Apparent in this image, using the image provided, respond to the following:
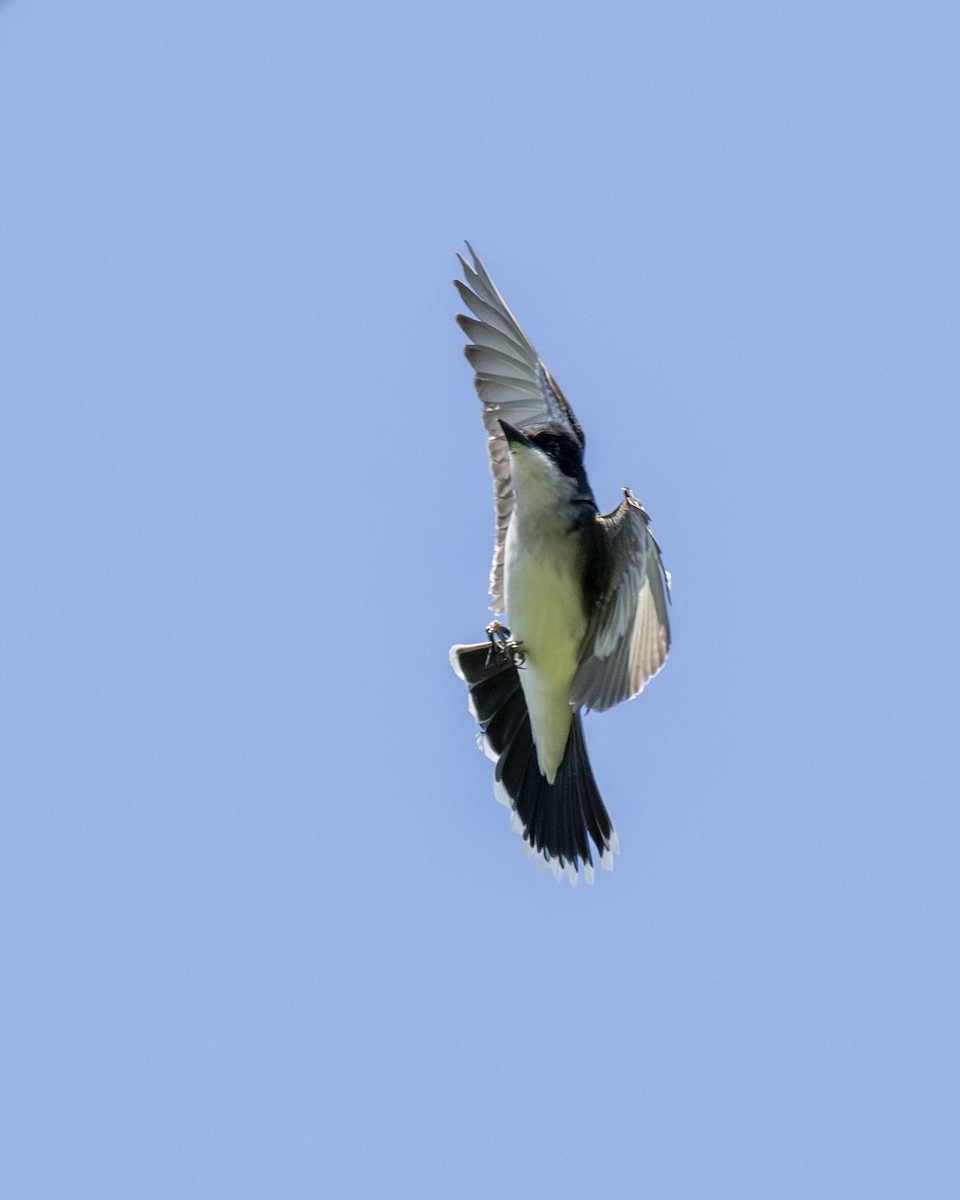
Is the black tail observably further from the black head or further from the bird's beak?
the bird's beak

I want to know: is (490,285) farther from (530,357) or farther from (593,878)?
(593,878)

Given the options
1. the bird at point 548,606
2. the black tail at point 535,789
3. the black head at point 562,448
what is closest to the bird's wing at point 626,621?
the bird at point 548,606

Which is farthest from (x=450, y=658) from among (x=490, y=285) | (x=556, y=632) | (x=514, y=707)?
(x=490, y=285)

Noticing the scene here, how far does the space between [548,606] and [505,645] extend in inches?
19.5

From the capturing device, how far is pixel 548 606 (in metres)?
9.72

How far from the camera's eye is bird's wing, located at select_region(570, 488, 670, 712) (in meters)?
9.02

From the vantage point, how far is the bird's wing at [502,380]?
34.5 feet

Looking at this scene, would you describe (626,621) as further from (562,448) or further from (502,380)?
(502,380)

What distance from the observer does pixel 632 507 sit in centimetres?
903

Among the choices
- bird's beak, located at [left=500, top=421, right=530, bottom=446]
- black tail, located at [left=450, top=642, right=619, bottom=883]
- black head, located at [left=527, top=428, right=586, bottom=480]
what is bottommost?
black tail, located at [left=450, top=642, right=619, bottom=883]

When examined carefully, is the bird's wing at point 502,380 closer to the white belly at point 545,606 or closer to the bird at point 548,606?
the bird at point 548,606

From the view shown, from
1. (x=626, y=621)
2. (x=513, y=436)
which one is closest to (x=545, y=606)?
(x=626, y=621)

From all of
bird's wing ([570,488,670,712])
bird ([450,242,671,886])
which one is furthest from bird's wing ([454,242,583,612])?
bird's wing ([570,488,670,712])

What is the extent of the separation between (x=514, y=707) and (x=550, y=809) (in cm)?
68
